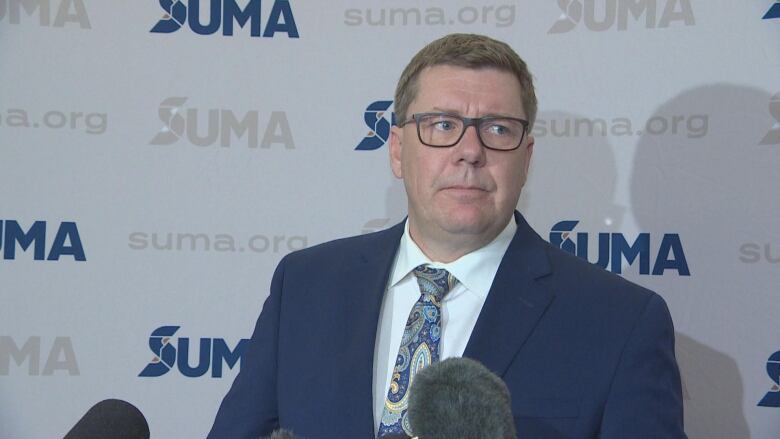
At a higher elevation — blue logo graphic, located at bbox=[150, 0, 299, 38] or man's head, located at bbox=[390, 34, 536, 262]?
blue logo graphic, located at bbox=[150, 0, 299, 38]

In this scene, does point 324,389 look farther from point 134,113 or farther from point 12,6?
point 12,6

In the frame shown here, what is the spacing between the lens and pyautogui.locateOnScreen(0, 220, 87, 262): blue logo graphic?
260 centimetres

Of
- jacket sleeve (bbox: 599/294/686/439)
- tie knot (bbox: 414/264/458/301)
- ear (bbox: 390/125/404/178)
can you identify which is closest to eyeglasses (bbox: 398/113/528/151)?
ear (bbox: 390/125/404/178)

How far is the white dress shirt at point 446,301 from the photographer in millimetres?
1745

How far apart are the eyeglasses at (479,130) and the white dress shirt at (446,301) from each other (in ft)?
0.72

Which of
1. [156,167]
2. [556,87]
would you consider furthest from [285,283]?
[556,87]

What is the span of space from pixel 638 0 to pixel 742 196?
25.0 inches

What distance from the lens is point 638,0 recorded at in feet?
8.05

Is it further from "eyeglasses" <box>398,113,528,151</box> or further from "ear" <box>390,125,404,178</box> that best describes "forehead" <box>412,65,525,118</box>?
"ear" <box>390,125,404,178</box>

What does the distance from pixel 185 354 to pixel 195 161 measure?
0.59 meters

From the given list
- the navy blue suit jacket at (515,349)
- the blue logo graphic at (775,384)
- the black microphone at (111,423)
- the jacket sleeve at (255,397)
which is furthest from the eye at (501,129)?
the blue logo graphic at (775,384)

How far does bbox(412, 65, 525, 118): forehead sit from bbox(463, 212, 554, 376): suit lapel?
0.95ft

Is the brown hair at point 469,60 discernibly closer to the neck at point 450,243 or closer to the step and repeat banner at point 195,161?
the neck at point 450,243

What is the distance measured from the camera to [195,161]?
2639 mm
